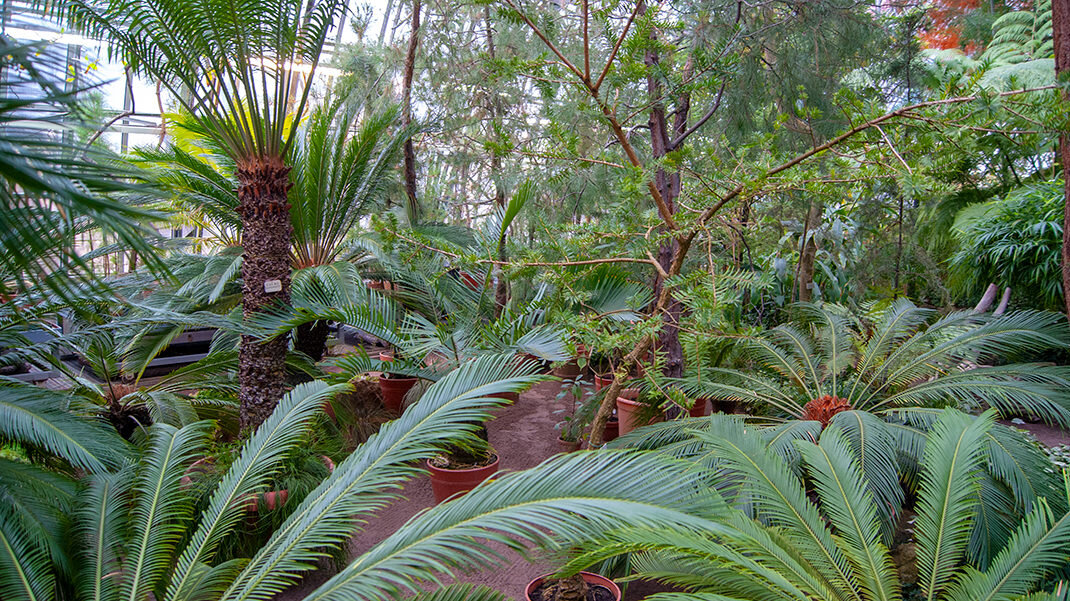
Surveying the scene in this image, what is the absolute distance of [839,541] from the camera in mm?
2479

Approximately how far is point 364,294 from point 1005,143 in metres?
4.76

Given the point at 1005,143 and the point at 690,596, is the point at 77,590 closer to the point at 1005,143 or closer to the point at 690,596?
the point at 690,596

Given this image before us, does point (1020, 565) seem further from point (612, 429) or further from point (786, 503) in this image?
point (612, 429)

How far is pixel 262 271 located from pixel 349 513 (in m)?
2.31

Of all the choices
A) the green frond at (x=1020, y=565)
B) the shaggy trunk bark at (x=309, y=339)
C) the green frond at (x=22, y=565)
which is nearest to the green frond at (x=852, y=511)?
the green frond at (x=1020, y=565)

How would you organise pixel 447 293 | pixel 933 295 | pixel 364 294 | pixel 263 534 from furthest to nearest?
pixel 933 295 → pixel 447 293 → pixel 364 294 → pixel 263 534

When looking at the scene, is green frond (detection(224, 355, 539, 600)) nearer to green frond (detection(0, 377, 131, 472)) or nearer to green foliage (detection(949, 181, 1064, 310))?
green frond (detection(0, 377, 131, 472))

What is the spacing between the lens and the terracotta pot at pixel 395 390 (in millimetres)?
5414

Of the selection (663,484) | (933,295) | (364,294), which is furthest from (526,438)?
(933,295)

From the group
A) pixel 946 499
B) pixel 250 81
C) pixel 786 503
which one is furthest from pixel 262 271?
pixel 946 499

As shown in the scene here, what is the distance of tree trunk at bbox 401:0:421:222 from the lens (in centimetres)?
598

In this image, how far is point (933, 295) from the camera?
7.48m

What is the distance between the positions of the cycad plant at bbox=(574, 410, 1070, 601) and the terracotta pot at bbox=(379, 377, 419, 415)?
311 cm

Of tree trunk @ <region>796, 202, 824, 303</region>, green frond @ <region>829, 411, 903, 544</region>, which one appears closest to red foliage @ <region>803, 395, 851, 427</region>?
green frond @ <region>829, 411, 903, 544</region>
